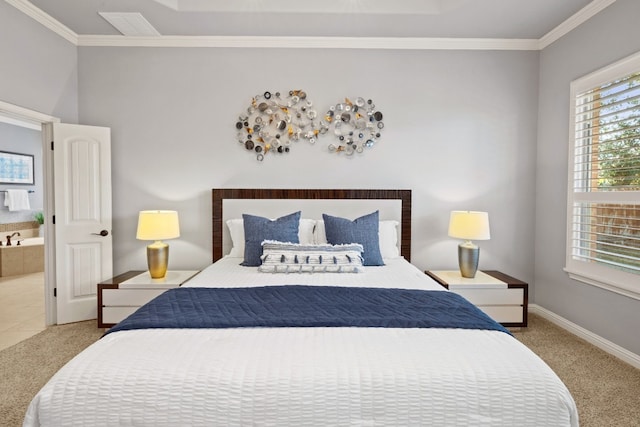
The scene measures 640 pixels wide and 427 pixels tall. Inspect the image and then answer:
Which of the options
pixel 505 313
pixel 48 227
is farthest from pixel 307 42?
pixel 505 313

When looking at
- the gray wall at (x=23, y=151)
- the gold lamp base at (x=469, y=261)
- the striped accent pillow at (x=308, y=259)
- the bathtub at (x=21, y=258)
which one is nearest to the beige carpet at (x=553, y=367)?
the gold lamp base at (x=469, y=261)

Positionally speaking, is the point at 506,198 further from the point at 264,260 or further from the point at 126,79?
the point at 126,79

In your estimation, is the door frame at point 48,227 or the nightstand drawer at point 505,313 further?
the door frame at point 48,227

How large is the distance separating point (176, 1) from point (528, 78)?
132 inches

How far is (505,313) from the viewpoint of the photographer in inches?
127

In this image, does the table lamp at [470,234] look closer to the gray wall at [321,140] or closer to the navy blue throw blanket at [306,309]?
the gray wall at [321,140]

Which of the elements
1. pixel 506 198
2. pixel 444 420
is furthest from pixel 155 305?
pixel 506 198

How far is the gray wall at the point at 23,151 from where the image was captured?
20.5 ft

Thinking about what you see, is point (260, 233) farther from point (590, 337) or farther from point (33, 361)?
point (590, 337)

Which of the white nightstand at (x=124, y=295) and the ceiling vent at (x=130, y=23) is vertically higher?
the ceiling vent at (x=130, y=23)

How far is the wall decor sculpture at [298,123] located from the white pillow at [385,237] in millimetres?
799

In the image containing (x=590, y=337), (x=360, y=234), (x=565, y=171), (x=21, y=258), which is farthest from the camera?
(x=21, y=258)

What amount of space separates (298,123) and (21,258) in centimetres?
489

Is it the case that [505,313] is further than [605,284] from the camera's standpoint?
Yes
